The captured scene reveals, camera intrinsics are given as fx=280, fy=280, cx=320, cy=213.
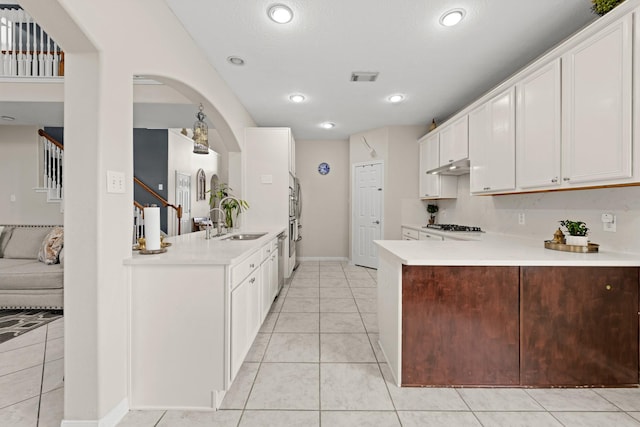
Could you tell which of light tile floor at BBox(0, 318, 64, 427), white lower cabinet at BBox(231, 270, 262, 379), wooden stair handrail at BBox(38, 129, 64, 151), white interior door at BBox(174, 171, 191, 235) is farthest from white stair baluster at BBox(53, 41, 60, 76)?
white lower cabinet at BBox(231, 270, 262, 379)

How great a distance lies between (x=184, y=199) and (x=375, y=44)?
571 cm

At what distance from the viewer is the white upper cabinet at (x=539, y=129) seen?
205 centimetres

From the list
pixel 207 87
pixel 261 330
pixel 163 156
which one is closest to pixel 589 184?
pixel 261 330

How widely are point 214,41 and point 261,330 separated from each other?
2.64 m

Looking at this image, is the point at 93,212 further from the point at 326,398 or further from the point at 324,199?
the point at 324,199

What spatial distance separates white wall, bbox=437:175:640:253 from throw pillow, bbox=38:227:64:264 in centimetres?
508

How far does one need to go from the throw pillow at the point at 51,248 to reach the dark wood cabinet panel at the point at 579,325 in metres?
4.56

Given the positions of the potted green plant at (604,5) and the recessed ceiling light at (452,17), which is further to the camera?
the recessed ceiling light at (452,17)

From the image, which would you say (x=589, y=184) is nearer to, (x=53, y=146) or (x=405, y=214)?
(x=405, y=214)

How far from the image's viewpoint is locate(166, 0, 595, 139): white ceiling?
2.04 meters

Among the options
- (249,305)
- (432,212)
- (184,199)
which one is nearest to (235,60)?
(249,305)

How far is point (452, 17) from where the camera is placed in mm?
2111

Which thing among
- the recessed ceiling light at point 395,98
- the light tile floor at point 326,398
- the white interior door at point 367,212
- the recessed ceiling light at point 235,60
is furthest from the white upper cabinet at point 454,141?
the recessed ceiling light at point 235,60

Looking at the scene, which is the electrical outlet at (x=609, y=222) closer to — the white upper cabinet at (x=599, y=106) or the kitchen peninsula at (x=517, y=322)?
the kitchen peninsula at (x=517, y=322)
